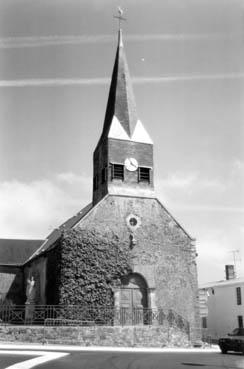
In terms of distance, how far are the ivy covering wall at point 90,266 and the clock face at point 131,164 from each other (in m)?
5.03

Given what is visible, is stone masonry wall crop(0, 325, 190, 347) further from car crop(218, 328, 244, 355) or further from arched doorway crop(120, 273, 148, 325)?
arched doorway crop(120, 273, 148, 325)

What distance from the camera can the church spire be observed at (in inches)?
1194

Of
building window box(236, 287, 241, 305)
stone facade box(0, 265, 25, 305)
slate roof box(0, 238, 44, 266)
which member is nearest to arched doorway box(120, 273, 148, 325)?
stone facade box(0, 265, 25, 305)

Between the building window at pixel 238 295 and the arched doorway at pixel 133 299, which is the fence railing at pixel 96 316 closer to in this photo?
the arched doorway at pixel 133 299

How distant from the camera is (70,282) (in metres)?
23.7

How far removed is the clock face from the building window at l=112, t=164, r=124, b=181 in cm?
42

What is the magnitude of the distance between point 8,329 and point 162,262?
33.4ft

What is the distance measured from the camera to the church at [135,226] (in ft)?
82.6

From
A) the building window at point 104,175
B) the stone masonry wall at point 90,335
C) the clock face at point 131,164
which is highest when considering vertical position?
the clock face at point 131,164

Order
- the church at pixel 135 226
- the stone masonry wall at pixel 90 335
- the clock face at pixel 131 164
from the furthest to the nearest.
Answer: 1. the clock face at pixel 131 164
2. the church at pixel 135 226
3. the stone masonry wall at pixel 90 335

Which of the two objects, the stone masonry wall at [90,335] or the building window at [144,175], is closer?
the stone masonry wall at [90,335]

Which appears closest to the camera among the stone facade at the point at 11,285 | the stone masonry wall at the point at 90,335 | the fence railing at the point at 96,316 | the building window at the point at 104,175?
the stone masonry wall at the point at 90,335

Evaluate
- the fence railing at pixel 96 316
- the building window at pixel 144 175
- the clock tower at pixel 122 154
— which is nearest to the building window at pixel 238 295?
the fence railing at pixel 96 316

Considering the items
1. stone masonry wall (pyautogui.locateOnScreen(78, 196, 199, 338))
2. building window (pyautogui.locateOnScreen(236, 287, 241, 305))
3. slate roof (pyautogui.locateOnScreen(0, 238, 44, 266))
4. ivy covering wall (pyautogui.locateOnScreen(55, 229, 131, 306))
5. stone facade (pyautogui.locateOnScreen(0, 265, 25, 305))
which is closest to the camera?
ivy covering wall (pyautogui.locateOnScreen(55, 229, 131, 306))
